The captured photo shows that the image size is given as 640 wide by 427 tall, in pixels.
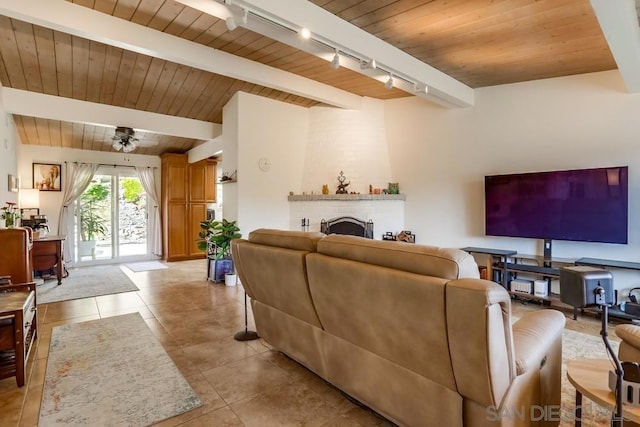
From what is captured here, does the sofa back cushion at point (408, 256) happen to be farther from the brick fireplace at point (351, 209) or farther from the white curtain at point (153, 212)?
the white curtain at point (153, 212)

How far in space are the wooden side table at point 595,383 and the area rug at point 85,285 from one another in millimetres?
5188

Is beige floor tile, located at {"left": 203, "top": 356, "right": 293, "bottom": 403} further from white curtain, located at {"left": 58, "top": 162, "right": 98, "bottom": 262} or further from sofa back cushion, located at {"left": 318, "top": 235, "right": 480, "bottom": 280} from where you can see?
white curtain, located at {"left": 58, "top": 162, "right": 98, "bottom": 262}

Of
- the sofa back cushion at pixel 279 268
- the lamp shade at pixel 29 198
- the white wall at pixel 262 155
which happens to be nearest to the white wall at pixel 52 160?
the lamp shade at pixel 29 198

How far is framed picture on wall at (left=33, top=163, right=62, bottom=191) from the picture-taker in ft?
21.1

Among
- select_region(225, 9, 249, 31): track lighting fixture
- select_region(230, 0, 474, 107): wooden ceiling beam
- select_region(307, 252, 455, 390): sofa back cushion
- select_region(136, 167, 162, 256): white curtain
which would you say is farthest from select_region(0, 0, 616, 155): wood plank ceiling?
select_region(307, 252, 455, 390): sofa back cushion

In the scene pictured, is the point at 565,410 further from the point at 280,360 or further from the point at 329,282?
the point at 280,360

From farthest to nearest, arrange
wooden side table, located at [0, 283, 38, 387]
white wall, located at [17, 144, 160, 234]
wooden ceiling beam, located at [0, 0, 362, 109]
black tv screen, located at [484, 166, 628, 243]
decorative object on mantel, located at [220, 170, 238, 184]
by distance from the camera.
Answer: white wall, located at [17, 144, 160, 234] → decorative object on mantel, located at [220, 170, 238, 184] → black tv screen, located at [484, 166, 628, 243] → wooden ceiling beam, located at [0, 0, 362, 109] → wooden side table, located at [0, 283, 38, 387]

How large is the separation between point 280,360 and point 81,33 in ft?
11.2

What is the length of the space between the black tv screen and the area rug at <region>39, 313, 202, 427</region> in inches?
163

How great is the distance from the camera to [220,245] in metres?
4.98

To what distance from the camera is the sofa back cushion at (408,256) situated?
1.40m

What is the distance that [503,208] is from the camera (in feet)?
14.8

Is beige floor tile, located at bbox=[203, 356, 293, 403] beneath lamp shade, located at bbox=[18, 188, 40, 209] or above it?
beneath

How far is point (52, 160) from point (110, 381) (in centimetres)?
605
